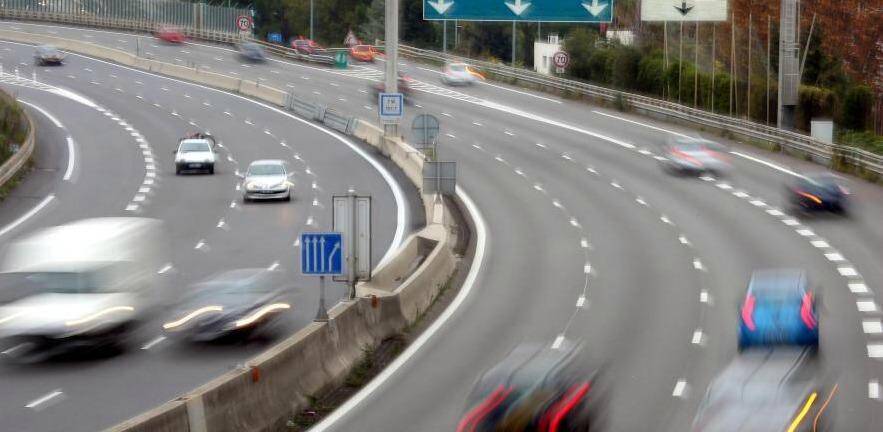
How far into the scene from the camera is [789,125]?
54062mm

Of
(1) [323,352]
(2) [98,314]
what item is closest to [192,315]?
(2) [98,314]

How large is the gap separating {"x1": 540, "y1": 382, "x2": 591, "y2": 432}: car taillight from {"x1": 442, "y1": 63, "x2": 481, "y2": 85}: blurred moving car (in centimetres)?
6515

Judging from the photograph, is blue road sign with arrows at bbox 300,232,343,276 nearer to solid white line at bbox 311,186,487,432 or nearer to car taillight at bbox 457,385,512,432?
solid white line at bbox 311,186,487,432

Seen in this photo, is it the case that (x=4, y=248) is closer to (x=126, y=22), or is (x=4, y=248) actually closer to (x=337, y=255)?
(x=337, y=255)

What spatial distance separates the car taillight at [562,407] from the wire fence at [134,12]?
101m

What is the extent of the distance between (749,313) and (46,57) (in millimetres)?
74184

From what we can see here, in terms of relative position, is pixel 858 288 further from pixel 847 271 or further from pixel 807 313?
pixel 807 313

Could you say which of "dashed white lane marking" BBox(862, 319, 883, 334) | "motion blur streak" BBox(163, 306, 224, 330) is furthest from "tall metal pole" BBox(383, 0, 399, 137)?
"motion blur streak" BBox(163, 306, 224, 330)

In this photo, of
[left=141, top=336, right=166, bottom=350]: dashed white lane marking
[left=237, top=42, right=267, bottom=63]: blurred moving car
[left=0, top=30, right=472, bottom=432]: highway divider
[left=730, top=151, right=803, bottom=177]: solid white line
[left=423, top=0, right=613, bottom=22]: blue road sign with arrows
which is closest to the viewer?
[left=0, top=30, right=472, bottom=432]: highway divider

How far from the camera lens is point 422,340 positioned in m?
24.8

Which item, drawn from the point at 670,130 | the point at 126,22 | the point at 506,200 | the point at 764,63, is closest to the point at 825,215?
the point at 506,200

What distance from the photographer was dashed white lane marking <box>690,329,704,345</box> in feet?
79.6

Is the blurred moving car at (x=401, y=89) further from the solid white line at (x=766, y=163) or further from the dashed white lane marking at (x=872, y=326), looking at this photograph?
the dashed white lane marking at (x=872, y=326)

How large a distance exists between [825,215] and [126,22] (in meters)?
83.5
